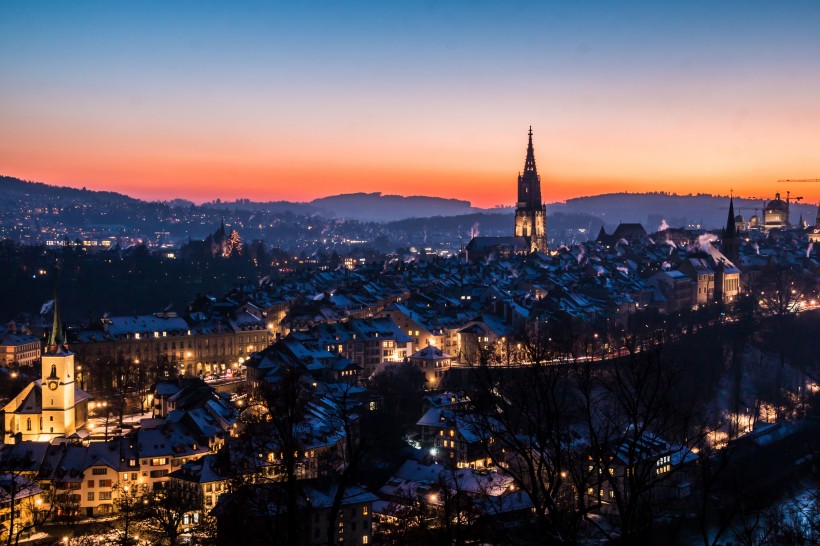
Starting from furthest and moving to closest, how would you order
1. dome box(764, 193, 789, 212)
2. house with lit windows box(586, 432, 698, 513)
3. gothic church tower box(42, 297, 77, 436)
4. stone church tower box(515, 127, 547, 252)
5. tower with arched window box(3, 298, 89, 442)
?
dome box(764, 193, 789, 212), stone church tower box(515, 127, 547, 252), gothic church tower box(42, 297, 77, 436), tower with arched window box(3, 298, 89, 442), house with lit windows box(586, 432, 698, 513)

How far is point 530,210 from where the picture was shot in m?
85.6

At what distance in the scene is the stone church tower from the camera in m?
84.7

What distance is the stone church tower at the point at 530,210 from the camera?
84.7 meters

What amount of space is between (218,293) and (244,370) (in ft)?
95.3

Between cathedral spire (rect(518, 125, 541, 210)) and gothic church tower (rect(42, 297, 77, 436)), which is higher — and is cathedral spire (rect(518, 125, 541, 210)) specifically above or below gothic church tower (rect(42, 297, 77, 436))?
above

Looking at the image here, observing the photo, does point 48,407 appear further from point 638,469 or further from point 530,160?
point 530,160

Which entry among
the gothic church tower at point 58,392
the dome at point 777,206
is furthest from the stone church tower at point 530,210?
the gothic church tower at point 58,392

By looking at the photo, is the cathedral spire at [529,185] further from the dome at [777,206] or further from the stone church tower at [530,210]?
the dome at [777,206]

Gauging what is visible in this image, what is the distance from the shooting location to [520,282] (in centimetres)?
5972

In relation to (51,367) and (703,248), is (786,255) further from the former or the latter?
(51,367)

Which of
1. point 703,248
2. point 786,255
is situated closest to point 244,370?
point 703,248

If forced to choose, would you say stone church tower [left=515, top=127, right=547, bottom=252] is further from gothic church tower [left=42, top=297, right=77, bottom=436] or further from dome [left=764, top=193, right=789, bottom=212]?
gothic church tower [left=42, top=297, right=77, bottom=436]

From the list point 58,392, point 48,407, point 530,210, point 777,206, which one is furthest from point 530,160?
point 48,407

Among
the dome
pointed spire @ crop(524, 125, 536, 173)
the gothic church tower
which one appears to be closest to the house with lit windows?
the gothic church tower
